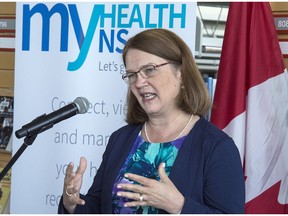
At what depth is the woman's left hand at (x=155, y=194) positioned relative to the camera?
1216 millimetres

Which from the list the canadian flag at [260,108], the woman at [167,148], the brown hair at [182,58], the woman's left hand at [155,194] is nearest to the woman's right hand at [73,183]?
the woman at [167,148]

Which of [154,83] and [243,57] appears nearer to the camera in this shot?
[154,83]

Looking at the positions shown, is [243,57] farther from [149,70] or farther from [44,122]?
[44,122]

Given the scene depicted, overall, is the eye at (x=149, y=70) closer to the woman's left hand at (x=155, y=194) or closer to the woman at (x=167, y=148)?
the woman at (x=167, y=148)

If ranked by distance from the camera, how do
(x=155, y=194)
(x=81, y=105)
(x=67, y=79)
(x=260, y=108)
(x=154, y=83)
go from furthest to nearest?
1. (x=67, y=79)
2. (x=260, y=108)
3. (x=154, y=83)
4. (x=81, y=105)
5. (x=155, y=194)

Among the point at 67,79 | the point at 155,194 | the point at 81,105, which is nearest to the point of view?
the point at 155,194

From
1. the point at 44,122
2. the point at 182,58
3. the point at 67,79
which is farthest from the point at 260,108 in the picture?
the point at 44,122

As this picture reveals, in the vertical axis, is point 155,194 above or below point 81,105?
below

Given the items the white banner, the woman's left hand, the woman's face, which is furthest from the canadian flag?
the woman's left hand

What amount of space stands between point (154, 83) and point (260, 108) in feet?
2.68

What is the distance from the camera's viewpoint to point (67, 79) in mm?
2354

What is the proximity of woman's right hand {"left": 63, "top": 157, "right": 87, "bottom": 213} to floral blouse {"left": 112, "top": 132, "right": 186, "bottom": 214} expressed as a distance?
0.13m

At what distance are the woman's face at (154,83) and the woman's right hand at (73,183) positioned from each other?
27 cm

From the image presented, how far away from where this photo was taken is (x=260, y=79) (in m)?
2.14
